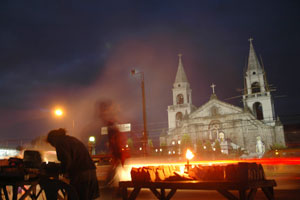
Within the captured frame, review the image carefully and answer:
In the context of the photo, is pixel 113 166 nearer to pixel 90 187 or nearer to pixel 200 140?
pixel 90 187

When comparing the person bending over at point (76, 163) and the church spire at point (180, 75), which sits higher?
the church spire at point (180, 75)

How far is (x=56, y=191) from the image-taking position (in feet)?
11.9

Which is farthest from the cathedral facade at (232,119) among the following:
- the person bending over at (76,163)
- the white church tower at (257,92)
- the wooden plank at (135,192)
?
the person bending over at (76,163)

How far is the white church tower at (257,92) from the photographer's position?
61625 mm

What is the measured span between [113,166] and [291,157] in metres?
20.8

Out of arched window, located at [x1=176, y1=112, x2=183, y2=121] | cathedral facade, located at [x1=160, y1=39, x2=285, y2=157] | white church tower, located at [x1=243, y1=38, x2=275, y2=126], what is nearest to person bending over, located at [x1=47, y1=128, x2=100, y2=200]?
cathedral facade, located at [x1=160, y1=39, x2=285, y2=157]

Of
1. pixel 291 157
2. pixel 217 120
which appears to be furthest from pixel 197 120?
pixel 291 157

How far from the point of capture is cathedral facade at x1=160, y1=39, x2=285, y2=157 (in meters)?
53.4

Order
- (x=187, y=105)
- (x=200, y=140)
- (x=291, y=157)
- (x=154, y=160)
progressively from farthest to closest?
(x=187, y=105)
(x=200, y=140)
(x=291, y=157)
(x=154, y=160)

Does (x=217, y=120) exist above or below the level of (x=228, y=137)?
above

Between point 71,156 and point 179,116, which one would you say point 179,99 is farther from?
point 71,156

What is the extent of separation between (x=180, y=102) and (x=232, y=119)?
1664 centimetres

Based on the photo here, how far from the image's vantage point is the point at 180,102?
232ft

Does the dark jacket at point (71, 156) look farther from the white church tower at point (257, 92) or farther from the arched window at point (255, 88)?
the arched window at point (255, 88)
